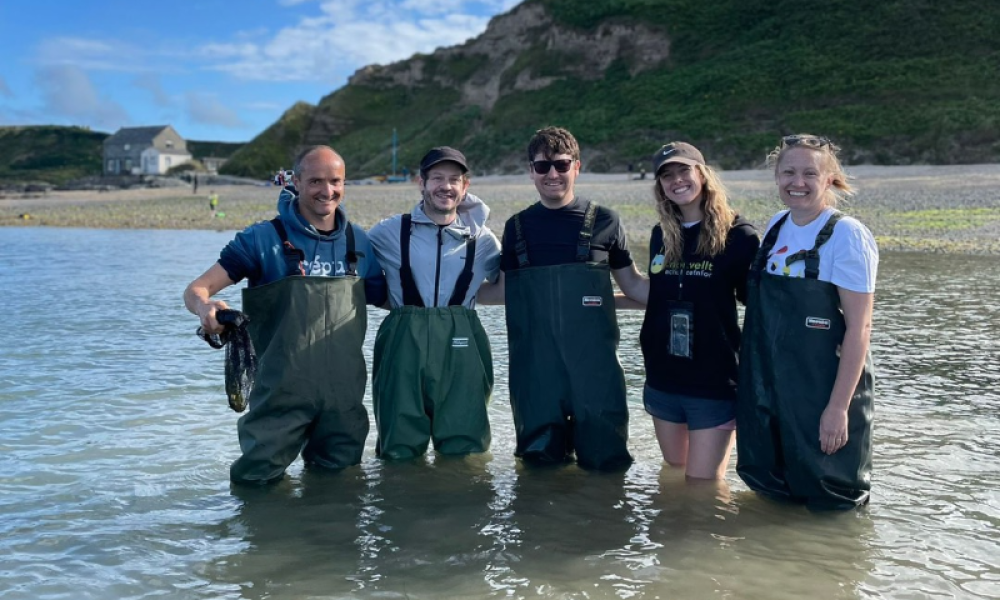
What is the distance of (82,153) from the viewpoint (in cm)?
13350

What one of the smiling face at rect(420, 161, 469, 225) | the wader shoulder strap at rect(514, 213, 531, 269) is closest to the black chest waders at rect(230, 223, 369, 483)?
the smiling face at rect(420, 161, 469, 225)

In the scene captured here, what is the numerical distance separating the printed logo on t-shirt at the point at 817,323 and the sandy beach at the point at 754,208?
423 inches

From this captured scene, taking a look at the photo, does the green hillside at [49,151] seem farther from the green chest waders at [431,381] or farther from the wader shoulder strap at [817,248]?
the wader shoulder strap at [817,248]

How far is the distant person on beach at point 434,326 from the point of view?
5.01m

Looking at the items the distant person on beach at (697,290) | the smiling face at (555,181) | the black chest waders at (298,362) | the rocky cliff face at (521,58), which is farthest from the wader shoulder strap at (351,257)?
the rocky cliff face at (521,58)

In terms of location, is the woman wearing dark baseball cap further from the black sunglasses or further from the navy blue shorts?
the black sunglasses

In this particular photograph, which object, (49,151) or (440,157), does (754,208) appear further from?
(49,151)

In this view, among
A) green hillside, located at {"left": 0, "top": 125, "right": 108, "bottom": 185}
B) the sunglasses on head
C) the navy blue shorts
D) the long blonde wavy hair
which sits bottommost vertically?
the navy blue shorts

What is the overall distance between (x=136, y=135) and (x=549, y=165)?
114619mm

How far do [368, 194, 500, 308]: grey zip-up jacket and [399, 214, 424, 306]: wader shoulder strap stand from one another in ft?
0.07

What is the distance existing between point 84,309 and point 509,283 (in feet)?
32.2

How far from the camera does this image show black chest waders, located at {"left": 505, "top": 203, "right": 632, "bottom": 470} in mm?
4906

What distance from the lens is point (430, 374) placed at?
5012 mm

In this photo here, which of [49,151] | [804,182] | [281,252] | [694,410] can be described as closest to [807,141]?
[804,182]
